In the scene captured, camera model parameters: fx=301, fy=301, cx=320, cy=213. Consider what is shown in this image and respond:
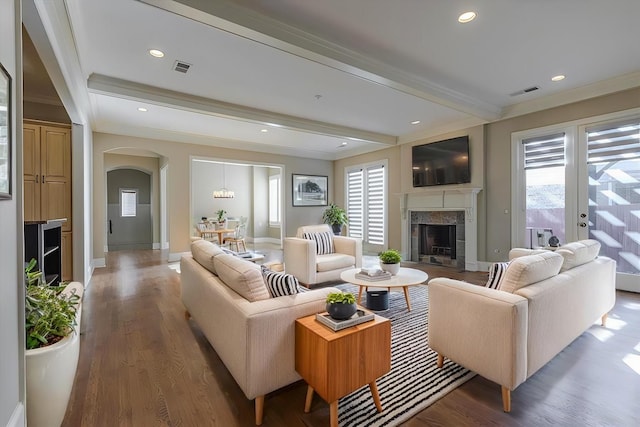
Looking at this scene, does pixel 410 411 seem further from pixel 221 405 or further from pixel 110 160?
pixel 110 160

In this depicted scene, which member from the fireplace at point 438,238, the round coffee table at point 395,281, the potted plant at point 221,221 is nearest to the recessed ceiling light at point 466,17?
the round coffee table at point 395,281

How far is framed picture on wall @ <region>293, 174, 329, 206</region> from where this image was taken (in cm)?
821

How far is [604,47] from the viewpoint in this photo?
3.14 metres

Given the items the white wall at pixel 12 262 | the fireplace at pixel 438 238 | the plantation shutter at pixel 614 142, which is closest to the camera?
the white wall at pixel 12 262

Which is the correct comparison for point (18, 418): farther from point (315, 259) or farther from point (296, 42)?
point (315, 259)

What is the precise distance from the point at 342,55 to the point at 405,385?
299 centimetres

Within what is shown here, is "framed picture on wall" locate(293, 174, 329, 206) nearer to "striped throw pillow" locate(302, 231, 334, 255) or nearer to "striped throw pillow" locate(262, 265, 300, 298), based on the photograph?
"striped throw pillow" locate(302, 231, 334, 255)

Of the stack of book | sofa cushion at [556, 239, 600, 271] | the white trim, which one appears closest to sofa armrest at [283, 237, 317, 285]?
the stack of book

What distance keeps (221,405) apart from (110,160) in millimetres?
8192

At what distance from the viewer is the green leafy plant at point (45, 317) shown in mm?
1486

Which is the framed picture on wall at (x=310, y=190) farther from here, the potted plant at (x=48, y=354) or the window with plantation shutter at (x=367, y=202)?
the potted plant at (x=48, y=354)

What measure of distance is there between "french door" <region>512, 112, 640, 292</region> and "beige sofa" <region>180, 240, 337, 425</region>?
174 inches

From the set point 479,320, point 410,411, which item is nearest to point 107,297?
point 410,411

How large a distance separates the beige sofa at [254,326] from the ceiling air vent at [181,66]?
2477 millimetres
